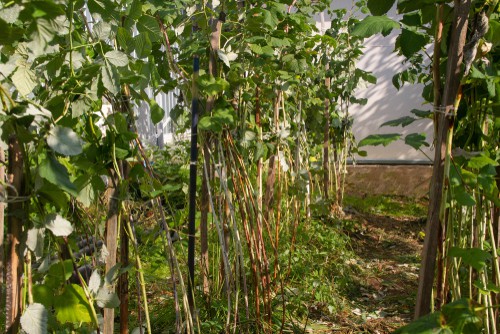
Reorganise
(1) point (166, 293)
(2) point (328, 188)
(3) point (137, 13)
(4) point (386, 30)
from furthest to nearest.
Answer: (2) point (328, 188)
(1) point (166, 293)
(4) point (386, 30)
(3) point (137, 13)

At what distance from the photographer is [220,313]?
256cm

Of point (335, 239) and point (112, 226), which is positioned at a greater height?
point (112, 226)

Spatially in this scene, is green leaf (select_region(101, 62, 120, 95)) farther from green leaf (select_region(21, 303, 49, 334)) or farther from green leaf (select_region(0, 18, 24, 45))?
green leaf (select_region(21, 303, 49, 334))

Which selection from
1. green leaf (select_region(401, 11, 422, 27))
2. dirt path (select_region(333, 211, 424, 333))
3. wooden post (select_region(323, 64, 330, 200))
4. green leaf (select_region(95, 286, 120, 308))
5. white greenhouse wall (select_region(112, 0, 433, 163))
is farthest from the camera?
white greenhouse wall (select_region(112, 0, 433, 163))

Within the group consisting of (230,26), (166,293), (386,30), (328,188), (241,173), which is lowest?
(166,293)

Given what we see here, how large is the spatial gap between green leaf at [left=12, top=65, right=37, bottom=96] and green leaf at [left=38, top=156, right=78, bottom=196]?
28 cm

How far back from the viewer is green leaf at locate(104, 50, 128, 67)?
4.04ft

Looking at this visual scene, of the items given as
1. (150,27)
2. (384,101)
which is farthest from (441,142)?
(384,101)

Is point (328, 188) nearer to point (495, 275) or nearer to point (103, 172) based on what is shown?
point (495, 275)

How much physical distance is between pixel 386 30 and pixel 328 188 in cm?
411

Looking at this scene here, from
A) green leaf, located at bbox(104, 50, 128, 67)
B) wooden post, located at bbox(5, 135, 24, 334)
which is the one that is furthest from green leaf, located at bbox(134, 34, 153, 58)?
wooden post, located at bbox(5, 135, 24, 334)

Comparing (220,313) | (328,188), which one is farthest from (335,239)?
(220,313)

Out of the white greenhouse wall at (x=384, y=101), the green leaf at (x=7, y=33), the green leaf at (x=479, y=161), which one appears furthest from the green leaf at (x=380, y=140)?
the white greenhouse wall at (x=384, y=101)

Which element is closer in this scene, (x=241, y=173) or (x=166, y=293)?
(x=241, y=173)
